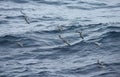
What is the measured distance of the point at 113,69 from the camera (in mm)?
9391

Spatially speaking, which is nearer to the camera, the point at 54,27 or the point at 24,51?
the point at 24,51

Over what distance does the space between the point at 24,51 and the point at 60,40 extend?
179cm

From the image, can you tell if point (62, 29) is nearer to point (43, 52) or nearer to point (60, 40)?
point (60, 40)

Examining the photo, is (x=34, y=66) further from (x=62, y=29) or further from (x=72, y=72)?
(x=62, y=29)

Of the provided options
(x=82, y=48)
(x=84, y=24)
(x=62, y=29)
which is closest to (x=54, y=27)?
(x=62, y=29)

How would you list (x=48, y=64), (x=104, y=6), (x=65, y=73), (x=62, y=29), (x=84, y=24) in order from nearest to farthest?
(x=65, y=73) → (x=48, y=64) → (x=62, y=29) → (x=84, y=24) → (x=104, y=6)

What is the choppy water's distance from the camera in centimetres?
949

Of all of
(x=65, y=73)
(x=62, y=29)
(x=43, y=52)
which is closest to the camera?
(x=65, y=73)

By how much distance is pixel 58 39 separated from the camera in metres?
12.0

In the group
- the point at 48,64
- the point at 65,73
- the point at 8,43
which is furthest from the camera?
the point at 8,43

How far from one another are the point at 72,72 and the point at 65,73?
24cm

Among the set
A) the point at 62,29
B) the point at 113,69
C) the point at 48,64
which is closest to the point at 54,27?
the point at 62,29

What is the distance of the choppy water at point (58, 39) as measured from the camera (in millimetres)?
9492

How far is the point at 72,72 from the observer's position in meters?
9.31
